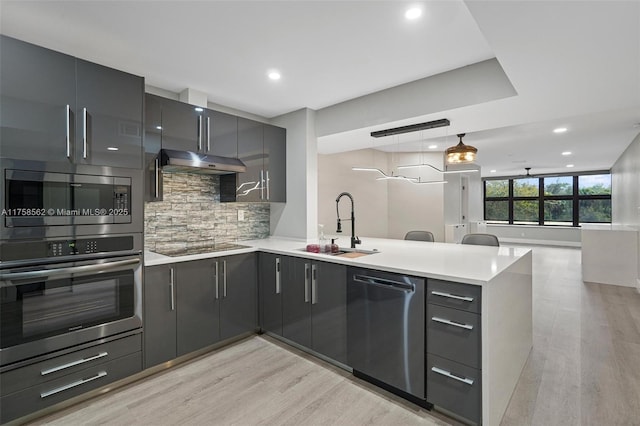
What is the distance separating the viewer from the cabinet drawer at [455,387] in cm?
175

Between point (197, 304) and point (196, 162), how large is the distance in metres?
1.25

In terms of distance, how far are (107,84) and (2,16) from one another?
0.64 m

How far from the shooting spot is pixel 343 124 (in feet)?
11.6

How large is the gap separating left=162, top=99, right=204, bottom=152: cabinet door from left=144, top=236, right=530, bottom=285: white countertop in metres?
1.03

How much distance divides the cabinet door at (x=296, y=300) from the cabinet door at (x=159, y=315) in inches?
37.1

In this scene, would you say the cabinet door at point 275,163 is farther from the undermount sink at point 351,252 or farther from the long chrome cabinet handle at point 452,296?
the long chrome cabinet handle at point 452,296

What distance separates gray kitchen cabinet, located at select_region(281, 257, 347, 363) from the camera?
246cm

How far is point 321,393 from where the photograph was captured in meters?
2.20

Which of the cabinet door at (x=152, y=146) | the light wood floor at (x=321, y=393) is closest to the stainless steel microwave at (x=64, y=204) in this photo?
the cabinet door at (x=152, y=146)

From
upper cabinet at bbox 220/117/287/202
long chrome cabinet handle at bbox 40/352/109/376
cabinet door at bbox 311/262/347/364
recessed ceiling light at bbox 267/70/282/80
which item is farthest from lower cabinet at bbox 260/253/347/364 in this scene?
recessed ceiling light at bbox 267/70/282/80

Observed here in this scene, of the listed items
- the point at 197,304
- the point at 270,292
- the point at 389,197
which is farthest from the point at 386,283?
the point at 389,197

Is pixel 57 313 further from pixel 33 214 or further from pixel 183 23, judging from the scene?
pixel 183 23

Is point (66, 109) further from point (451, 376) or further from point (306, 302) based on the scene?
point (451, 376)

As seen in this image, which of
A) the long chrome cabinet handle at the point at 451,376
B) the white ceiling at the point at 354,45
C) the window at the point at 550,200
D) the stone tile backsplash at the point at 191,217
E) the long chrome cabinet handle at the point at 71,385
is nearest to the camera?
the white ceiling at the point at 354,45
